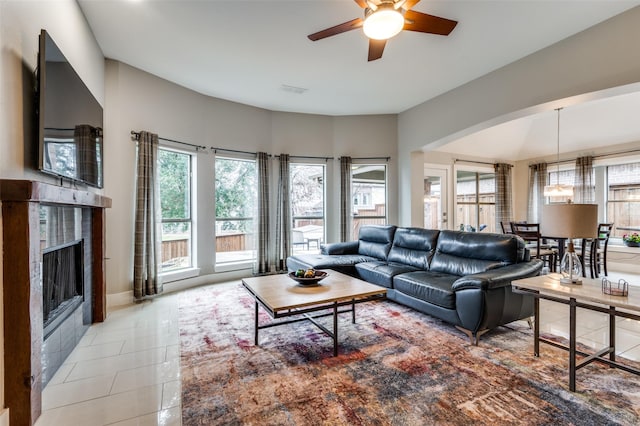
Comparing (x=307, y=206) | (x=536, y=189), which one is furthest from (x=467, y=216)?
(x=307, y=206)

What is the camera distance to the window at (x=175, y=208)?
4.55m

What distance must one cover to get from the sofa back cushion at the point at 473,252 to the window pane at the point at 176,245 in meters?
3.73

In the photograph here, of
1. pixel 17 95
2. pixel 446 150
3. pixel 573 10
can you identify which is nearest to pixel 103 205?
pixel 17 95

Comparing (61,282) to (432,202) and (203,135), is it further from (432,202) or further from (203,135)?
(432,202)

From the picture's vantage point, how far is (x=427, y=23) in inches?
99.3

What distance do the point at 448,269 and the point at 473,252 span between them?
0.35 metres

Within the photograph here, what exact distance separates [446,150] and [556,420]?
580cm

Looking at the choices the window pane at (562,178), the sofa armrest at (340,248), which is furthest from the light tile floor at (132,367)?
the window pane at (562,178)

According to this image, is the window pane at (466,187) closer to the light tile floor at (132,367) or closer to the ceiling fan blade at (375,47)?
the light tile floor at (132,367)

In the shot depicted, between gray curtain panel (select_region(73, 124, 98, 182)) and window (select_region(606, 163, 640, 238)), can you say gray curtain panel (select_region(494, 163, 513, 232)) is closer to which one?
window (select_region(606, 163, 640, 238))

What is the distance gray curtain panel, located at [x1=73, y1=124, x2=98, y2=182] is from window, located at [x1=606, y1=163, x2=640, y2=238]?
29.7ft

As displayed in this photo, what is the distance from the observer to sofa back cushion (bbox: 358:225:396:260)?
480 centimetres

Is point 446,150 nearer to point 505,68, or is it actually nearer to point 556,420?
point 505,68

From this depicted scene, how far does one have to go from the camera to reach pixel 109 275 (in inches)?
152
